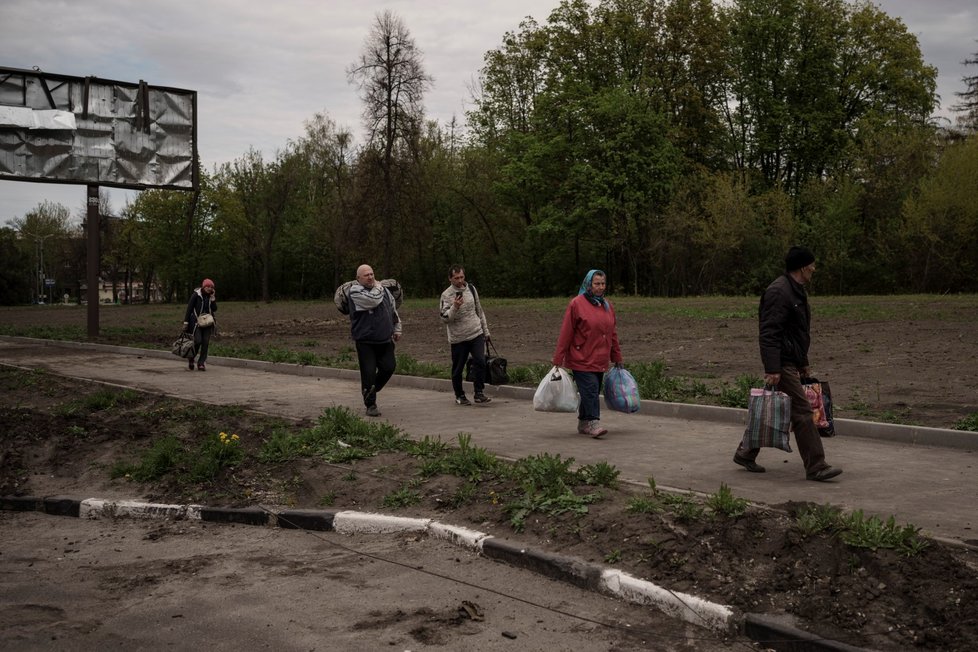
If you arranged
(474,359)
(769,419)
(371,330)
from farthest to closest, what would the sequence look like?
(474,359) → (371,330) → (769,419)

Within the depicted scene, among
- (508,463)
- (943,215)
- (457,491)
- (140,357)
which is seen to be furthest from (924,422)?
(943,215)

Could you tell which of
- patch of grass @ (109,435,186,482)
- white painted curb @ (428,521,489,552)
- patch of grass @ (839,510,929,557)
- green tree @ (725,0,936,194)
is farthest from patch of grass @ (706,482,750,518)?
green tree @ (725,0,936,194)

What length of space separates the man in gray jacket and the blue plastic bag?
3293 millimetres

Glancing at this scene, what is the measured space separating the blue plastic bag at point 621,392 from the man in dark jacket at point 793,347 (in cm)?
216

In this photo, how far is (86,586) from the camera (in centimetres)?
568

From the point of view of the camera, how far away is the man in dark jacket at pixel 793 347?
7.55 m

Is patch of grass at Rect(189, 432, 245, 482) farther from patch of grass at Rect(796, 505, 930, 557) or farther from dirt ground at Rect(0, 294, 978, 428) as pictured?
dirt ground at Rect(0, 294, 978, 428)

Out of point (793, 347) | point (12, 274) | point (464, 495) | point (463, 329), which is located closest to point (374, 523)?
point (464, 495)

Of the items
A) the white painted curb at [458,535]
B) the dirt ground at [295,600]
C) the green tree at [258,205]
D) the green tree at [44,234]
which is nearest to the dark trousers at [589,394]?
the white painted curb at [458,535]

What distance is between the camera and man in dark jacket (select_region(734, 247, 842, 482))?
7555mm

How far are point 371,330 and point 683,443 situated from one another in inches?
180

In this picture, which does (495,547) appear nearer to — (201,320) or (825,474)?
(825,474)

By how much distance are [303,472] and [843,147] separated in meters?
48.1

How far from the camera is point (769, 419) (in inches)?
301
